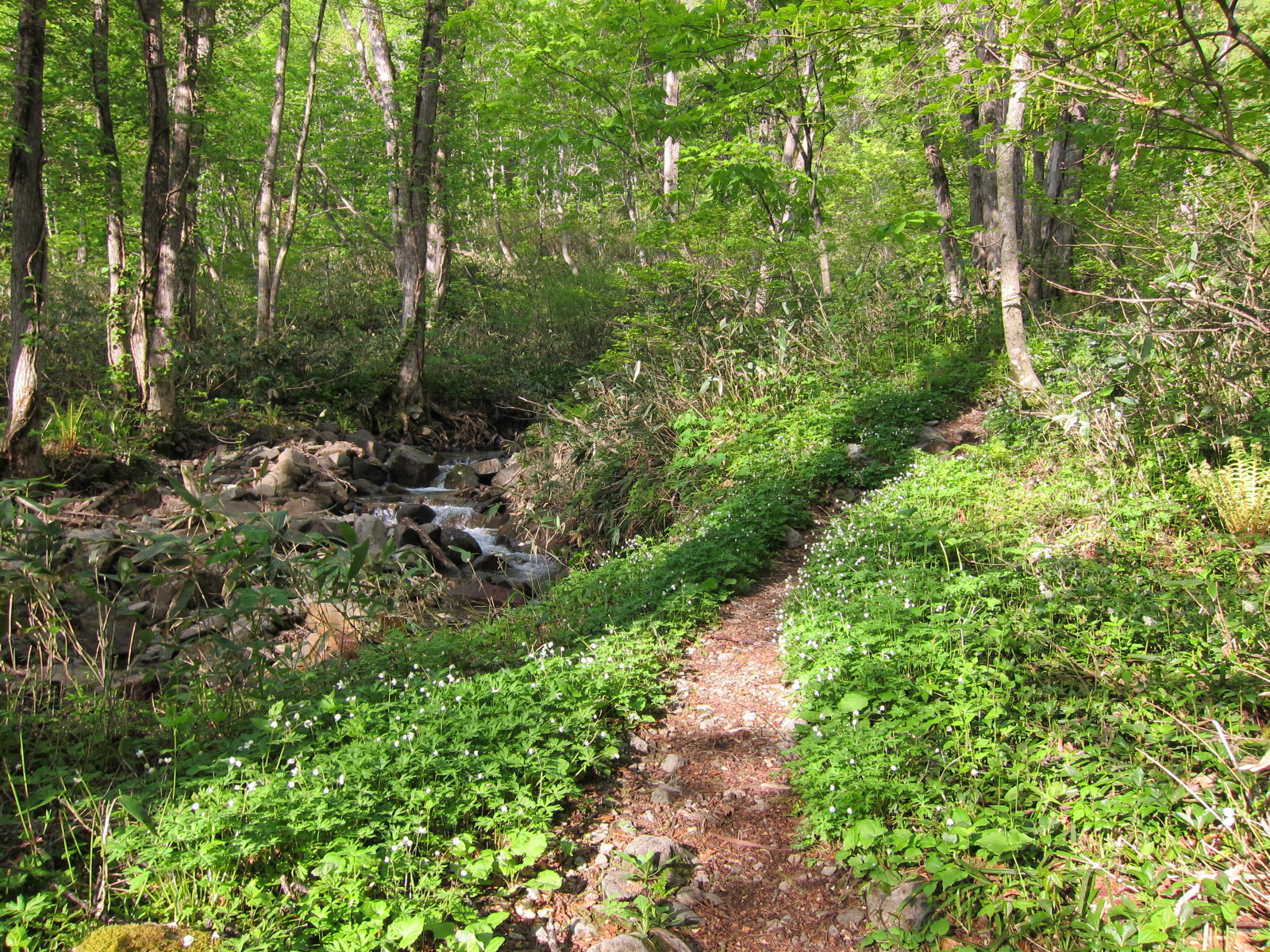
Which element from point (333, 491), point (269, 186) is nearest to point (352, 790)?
point (333, 491)

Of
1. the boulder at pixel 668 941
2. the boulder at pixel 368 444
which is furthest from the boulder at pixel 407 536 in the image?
the boulder at pixel 668 941

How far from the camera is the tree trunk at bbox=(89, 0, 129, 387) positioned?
10219 mm

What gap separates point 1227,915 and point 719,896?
1.62m

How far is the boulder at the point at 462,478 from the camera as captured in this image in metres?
12.0

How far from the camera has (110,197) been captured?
424 inches

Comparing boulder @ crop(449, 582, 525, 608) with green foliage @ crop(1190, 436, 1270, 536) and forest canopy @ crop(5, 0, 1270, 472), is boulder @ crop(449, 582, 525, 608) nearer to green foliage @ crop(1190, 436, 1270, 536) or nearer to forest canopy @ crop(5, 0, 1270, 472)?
forest canopy @ crop(5, 0, 1270, 472)

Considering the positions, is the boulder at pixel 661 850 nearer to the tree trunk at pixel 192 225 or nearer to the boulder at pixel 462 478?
the boulder at pixel 462 478

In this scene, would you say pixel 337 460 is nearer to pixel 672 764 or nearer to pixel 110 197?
pixel 110 197

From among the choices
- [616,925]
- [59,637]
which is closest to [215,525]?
[59,637]

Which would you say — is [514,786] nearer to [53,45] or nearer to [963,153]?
[963,153]

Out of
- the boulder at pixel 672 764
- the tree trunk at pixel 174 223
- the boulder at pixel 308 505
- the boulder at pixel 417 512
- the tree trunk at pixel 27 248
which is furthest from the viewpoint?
the tree trunk at pixel 174 223

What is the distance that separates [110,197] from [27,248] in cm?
369

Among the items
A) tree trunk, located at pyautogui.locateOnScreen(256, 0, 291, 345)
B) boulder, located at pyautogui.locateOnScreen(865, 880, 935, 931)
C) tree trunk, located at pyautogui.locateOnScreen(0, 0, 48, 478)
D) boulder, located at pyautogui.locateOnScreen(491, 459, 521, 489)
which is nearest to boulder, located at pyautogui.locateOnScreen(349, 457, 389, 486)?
boulder, located at pyautogui.locateOnScreen(491, 459, 521, 489)

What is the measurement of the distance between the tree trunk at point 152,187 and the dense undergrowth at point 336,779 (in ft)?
22.7
